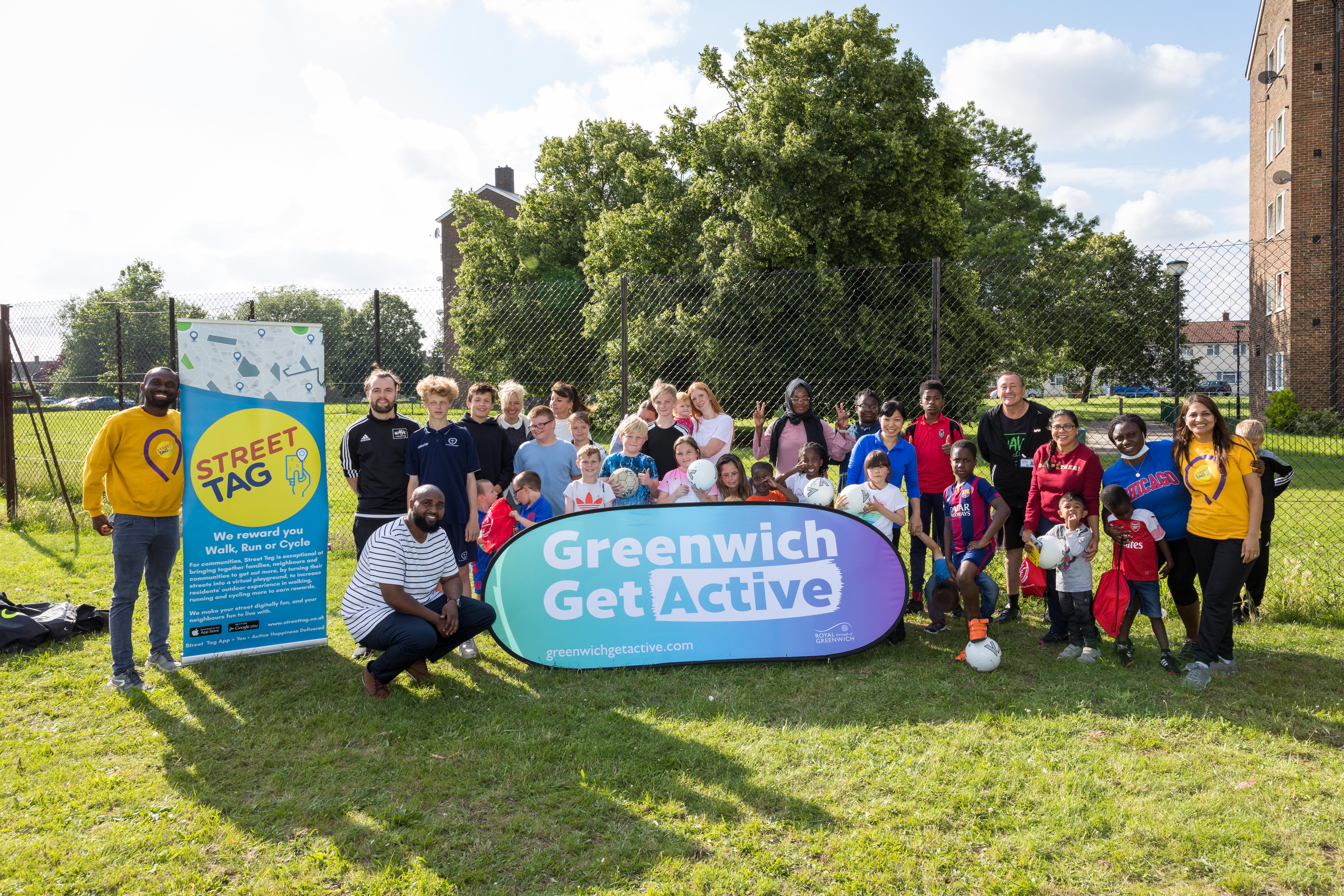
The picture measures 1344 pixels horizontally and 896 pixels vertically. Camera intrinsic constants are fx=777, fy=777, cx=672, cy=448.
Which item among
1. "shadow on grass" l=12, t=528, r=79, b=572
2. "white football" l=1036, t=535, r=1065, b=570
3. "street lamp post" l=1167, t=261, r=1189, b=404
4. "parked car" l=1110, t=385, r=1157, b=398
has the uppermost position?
"parked car" l=1110, t=385, r=1157, b=398

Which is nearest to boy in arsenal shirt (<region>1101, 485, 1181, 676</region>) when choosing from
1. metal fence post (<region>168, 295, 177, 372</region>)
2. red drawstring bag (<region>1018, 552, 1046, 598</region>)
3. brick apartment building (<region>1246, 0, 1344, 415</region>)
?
red drawstring bag (<region>1018, 552, 1046, 598</region>)

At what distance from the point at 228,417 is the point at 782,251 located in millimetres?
12270

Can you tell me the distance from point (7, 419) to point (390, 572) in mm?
9088

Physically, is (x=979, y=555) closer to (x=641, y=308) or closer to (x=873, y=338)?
(x=873, y=338)

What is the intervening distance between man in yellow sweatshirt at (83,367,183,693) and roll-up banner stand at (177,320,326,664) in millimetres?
114

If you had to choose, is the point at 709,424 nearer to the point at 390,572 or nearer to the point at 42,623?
the point at 390,572

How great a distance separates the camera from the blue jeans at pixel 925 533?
6086 millimetres

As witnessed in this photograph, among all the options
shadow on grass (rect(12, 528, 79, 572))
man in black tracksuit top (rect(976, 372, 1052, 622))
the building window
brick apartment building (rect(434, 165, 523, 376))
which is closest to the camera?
man in black tracksuit top (rect(976, 372, 1052, 622))

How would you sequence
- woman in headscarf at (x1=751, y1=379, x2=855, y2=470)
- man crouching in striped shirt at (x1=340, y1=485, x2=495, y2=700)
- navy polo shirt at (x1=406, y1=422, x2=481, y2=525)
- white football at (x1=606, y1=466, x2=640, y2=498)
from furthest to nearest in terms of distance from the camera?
1. woman in headscarf at (x1=751, y1=379, x2=855, y2=470)
2. white football at (x1=606, y1=466, x2=640, y2=498)
3. navy polo shirt at (x1=406, y1=422, x2=481, y2=525)
4. man crouching in striped shirt at (x1=340, y1=485, x2=495, y2=700)

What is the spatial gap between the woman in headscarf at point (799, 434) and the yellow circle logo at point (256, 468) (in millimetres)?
3515

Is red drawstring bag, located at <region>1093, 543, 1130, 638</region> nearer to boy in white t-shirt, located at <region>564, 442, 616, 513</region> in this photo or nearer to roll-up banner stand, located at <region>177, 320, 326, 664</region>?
boy in white t-shirt, located at <region>564, 442, 616, 513</region>

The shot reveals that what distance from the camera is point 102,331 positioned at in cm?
2244

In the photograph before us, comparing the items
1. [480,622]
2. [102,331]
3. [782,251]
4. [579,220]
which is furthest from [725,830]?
[579,220]

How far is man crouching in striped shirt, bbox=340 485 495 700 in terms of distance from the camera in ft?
15.0
